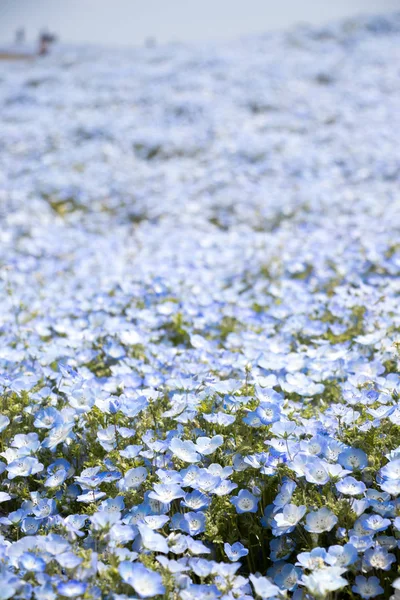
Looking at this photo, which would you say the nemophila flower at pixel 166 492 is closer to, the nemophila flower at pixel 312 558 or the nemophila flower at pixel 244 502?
the nemophila flower at pixel 244 502

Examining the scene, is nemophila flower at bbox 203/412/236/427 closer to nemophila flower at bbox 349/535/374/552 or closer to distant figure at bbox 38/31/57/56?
nemophila flower at bbox 349/535/374/552

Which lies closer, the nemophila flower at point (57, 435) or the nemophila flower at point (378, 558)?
the nemophila flower at point (378, 558)

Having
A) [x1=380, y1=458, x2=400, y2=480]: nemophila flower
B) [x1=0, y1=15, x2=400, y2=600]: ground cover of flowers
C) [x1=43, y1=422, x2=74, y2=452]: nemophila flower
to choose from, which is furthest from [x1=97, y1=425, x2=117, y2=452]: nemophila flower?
[x1=380, y1=458, x2=400, y2=480]: nemophila flower

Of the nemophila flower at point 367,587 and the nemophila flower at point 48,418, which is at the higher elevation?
the nemophila flower at point 48,418

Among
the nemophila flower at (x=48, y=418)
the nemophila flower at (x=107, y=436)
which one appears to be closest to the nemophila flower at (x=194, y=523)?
the nemophila flower at (x=107, y=436)

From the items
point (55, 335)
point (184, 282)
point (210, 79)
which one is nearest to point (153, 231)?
point (184, 282)

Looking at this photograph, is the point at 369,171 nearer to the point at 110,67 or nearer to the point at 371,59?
the point at 371,59
